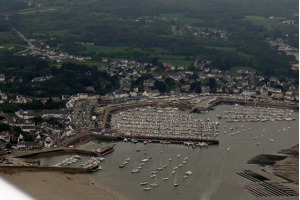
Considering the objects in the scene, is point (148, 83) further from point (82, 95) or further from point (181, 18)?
point (181, 18)

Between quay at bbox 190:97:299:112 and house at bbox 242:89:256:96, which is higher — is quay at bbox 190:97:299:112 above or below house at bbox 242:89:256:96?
below

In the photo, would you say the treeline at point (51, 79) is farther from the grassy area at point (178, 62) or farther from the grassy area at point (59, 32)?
the grassy area at point (59, 32)

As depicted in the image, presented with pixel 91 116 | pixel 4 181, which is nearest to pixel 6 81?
pixel 91 116

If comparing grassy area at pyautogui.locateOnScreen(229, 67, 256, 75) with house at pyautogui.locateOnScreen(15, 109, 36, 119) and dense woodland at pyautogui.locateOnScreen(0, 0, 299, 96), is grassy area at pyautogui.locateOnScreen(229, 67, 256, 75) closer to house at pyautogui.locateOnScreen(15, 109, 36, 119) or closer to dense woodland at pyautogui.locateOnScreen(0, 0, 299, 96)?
dense woodland at pyautogui.locateOnScreen(0, 0, 299, 96)

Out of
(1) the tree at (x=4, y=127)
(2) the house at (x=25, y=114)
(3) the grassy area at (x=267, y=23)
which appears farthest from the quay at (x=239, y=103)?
(3) the grassy area at (x=267, y=23)

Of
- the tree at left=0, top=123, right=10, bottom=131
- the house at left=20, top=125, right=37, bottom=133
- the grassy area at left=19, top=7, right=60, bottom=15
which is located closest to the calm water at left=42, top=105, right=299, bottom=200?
the house at left=20, top=125, right=37, bottom=133

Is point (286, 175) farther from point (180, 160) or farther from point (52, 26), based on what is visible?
point (52, 26)
